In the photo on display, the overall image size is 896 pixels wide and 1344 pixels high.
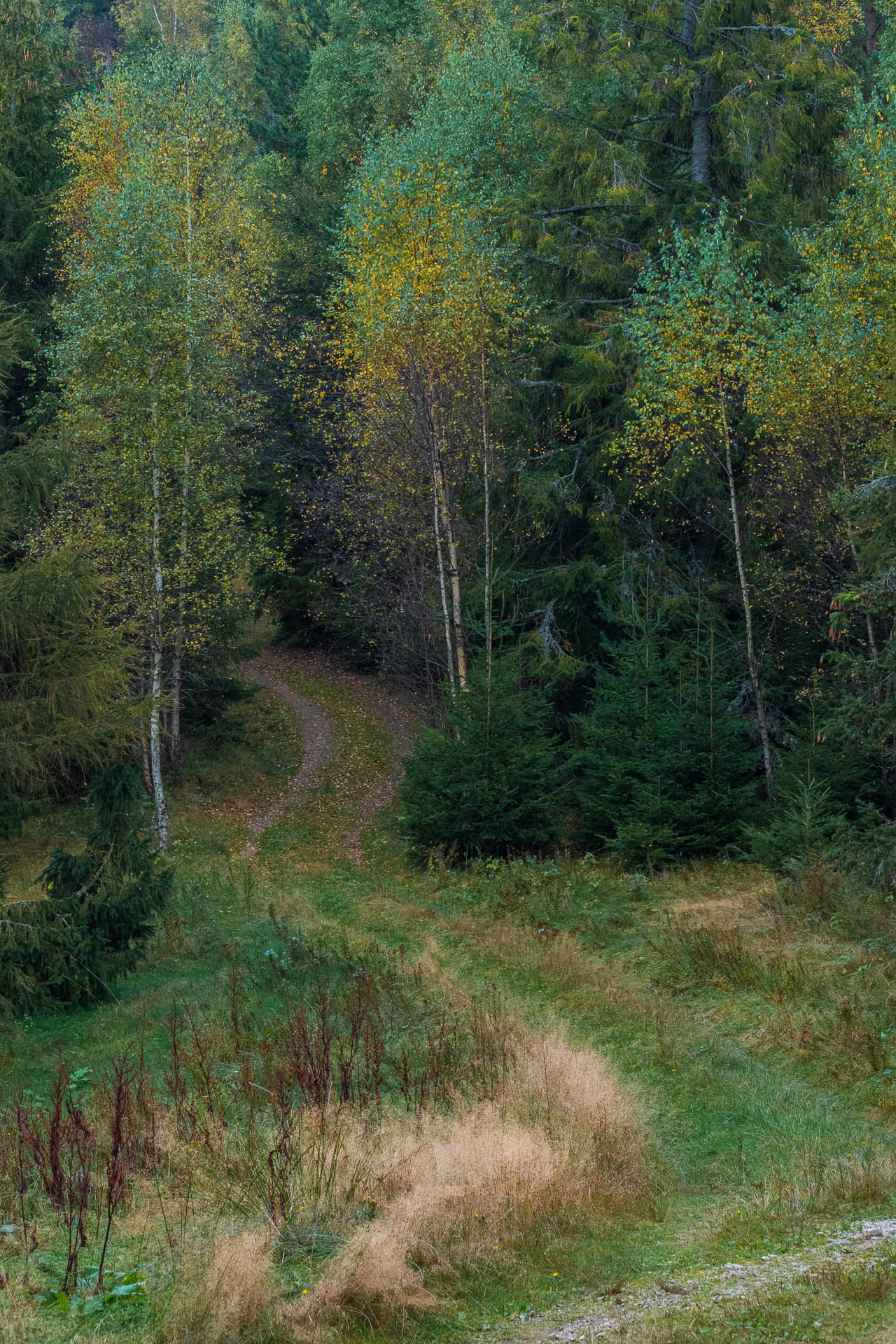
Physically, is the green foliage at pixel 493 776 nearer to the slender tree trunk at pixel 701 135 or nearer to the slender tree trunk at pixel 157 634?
the slender tree trunk at pixel 157 634

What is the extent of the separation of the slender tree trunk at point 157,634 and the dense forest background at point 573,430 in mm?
81

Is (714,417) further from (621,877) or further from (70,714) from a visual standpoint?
(70,714)

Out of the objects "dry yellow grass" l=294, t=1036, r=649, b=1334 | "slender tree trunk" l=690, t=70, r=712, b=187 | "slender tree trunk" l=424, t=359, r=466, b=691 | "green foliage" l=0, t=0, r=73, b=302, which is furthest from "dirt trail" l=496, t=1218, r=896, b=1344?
"green foliage" l=0, t=0, r=73, b=302

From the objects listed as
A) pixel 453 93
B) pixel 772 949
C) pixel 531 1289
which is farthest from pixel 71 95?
pixel 531 1289

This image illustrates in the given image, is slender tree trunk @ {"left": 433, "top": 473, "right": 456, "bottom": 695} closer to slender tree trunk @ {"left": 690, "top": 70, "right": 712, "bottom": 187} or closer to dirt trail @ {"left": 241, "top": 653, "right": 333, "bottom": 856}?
dirt trail @ {"left": 241, "top": 653, "right": 333, "bottom": 856}

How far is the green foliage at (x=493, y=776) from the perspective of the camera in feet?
63.8

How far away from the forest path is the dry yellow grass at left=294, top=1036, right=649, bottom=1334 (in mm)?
13499

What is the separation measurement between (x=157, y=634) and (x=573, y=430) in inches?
401

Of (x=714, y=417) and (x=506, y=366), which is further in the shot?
(x=506, y=366)

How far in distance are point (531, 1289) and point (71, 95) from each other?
3633cm

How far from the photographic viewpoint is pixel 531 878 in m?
17.7

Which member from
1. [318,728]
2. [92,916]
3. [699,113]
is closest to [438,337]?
[699,113]

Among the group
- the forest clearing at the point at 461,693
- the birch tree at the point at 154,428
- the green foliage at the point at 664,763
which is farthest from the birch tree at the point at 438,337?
the birch tree at the point at 154,428

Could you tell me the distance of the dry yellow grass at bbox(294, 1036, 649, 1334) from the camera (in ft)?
18.1
